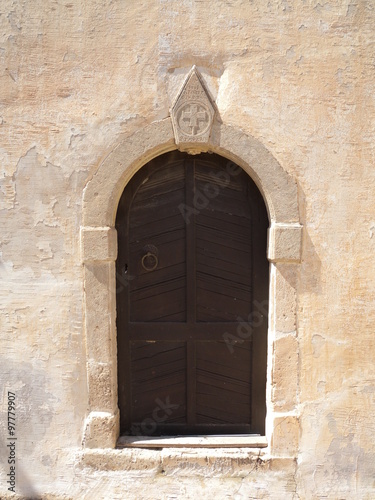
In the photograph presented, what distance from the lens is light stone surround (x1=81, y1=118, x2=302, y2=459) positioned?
3.20 m

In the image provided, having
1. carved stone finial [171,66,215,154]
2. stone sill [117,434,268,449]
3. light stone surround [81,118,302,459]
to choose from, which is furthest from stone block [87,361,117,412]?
carved stone finial [171,66,215,154]

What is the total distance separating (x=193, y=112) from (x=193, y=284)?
1.28 m

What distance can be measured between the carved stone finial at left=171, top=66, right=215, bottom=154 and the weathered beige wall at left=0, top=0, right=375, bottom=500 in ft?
0.31

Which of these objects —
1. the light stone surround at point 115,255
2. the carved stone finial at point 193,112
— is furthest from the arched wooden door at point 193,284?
the carved stone finial at point 193,112

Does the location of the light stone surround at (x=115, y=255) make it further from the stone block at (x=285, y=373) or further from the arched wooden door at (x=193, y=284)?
the arched wooden door at (x=193, y=284)

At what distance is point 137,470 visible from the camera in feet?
10.9

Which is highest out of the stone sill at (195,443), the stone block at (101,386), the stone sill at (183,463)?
the stone block at (101,386)

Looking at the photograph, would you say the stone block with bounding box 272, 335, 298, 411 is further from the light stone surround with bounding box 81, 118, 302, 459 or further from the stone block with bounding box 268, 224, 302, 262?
the stone block with bounding box 268, 224, 302, 262

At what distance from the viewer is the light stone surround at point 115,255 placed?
3.20 metres

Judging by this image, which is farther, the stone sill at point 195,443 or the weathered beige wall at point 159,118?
the stone sill at point 195,443

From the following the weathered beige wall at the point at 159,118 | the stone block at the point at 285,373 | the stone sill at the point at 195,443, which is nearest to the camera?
the weathered beige wall at the point at 159,118

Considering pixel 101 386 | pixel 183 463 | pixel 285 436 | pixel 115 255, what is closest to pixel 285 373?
pixel 285 436

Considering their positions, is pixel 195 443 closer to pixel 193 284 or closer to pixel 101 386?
pixel 101 386

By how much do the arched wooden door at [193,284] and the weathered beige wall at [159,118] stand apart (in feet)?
1.09
